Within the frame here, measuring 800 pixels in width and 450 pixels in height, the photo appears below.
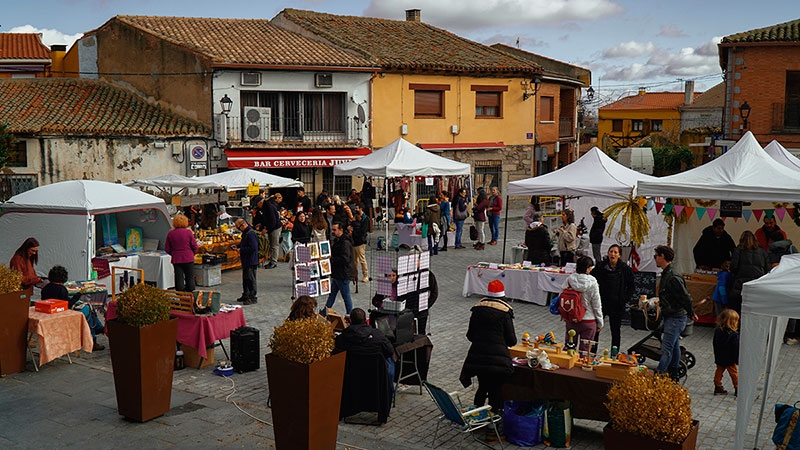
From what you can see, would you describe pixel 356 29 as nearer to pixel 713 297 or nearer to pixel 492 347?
pixel 713 297

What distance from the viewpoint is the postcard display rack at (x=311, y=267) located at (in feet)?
44.7

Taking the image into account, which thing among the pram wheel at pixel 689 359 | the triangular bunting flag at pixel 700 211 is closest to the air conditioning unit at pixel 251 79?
the triangular bunting flag at pixel 700 211

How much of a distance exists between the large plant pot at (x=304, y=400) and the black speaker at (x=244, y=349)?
308 centimetres

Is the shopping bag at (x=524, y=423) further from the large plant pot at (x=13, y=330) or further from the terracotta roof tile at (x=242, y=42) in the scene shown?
the terracotta roof tile at (x=242, y=42)

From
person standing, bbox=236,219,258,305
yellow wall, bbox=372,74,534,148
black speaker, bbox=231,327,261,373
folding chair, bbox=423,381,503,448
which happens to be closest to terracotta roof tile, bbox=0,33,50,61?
yellow wall, bbox=372,74,534,148

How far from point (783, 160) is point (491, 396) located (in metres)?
11.9

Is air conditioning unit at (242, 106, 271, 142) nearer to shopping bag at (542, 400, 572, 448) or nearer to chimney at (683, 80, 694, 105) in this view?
shopping bag at (542, 400, 572, 448)

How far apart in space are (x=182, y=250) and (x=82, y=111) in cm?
1264

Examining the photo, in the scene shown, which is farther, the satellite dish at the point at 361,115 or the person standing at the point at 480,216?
the satellite dish at the point at 361,115

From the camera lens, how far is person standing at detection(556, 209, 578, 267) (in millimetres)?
15383

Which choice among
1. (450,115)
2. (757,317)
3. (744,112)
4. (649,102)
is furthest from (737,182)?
(649,102)

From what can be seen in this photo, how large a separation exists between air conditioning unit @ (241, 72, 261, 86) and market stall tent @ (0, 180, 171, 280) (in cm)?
1006

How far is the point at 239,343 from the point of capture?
991 centimetres

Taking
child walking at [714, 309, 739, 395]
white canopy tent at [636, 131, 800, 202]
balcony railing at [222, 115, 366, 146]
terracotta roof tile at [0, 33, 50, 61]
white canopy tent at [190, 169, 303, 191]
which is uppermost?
terracotta roof tile at [0, 33, 50, 61]
